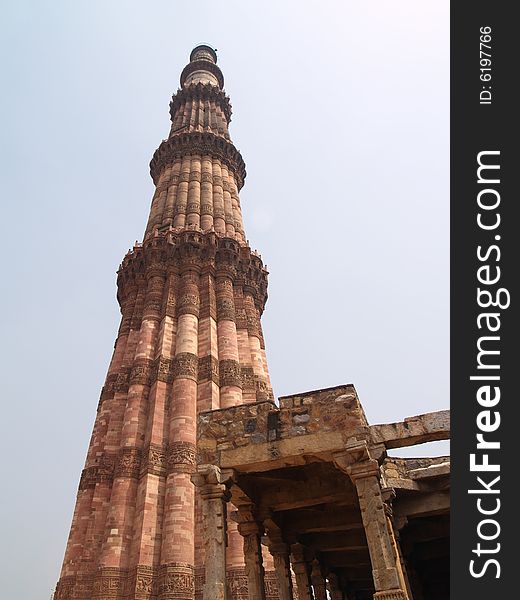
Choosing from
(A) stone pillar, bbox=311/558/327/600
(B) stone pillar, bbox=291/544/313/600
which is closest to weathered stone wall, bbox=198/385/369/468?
(B) stone pillar, bbox=291/544/313/600

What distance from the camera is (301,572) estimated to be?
1151cm

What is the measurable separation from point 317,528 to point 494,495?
6791 millimetres

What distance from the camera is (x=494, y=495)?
472 cm

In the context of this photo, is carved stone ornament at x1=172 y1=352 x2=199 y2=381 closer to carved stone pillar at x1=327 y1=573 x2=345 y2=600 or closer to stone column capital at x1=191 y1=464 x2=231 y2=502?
carved stone pillar at x1=327 y1=573 x2=345 y2=600

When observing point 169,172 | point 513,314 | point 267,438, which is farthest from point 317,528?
point 169,172

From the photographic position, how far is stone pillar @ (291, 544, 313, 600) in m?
11.4

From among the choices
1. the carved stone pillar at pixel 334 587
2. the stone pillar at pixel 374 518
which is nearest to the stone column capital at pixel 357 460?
the stone pillar at pixel 374 518

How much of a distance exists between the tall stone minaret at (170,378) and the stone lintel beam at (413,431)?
8.18 meters

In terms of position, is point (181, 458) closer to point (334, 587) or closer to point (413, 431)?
point (334, 587)

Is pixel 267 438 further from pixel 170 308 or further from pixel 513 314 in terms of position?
pixel 170 308

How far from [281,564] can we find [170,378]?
351 inches

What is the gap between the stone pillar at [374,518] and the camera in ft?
22.2

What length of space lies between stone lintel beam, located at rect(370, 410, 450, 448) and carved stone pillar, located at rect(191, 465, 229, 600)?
2.50 metres

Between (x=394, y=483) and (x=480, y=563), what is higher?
(x=394, y=483)
